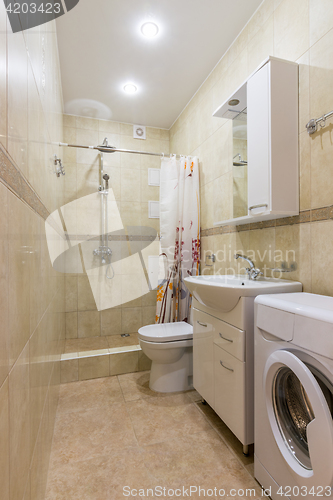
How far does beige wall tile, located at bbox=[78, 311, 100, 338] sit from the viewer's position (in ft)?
9.89

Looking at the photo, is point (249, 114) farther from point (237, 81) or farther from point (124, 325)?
point (124, 325)

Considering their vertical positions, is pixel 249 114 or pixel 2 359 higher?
pixel 249 114

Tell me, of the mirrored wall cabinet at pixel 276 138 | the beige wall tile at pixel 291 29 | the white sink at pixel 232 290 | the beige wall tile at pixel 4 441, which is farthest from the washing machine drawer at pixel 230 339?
the beige wall tile at pixel 291 29

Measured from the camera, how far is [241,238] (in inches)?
79.1

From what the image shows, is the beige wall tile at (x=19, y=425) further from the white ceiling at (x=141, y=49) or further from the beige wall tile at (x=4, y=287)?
the white ceiling at (x=141, y=49)

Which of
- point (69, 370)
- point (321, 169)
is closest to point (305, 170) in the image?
point (321, 169)

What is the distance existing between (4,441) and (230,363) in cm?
116

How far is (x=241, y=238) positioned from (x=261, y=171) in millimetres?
586

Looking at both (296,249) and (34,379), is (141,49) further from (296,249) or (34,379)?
(34,379)

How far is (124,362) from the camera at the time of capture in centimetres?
250

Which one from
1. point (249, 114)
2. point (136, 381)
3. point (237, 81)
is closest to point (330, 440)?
point (249, 114)

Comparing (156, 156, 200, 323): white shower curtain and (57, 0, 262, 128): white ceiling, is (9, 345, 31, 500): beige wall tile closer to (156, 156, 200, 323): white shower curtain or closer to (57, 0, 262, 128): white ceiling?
(156, 156, 200, 323): white shower curtain

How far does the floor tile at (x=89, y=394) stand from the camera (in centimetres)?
200

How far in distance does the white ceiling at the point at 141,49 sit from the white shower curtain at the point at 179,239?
29.6 inches
